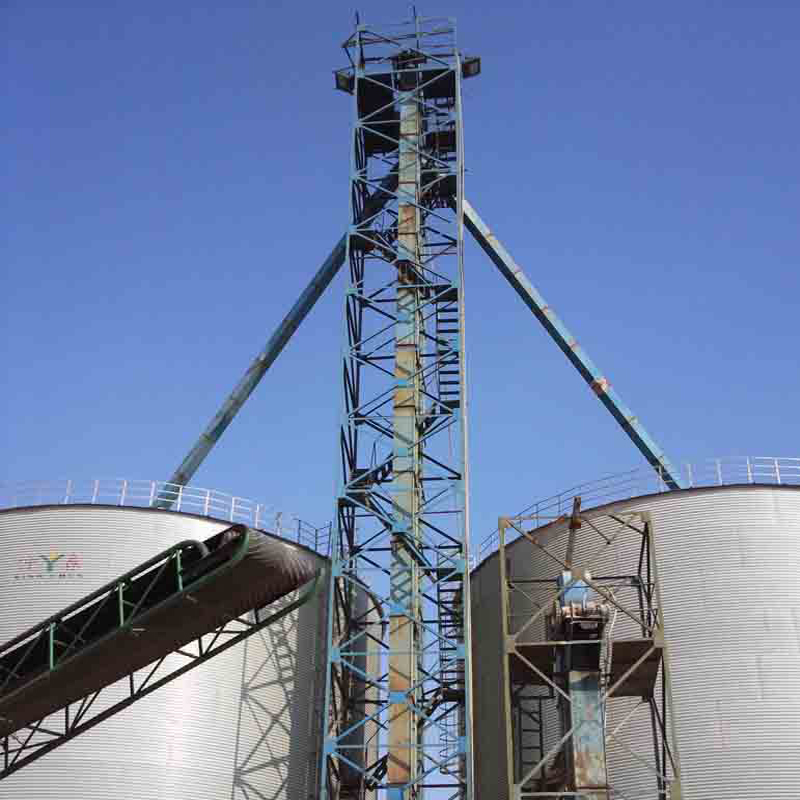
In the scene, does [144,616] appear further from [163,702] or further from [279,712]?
[279,712]

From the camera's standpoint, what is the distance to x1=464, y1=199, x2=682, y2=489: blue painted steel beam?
1821 inches

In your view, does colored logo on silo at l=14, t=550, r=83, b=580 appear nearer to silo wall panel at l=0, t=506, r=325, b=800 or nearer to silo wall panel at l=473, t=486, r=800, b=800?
silo wall panel at l=0, t=506, r=325, b=800

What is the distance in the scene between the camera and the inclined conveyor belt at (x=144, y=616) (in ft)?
74.4

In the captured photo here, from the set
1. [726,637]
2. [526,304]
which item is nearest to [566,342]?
[526,304]

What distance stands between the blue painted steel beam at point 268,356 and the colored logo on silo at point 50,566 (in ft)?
34.9

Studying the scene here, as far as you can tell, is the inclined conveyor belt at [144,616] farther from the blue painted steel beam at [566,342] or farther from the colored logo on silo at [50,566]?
the blue painted steel beam at [566,342]

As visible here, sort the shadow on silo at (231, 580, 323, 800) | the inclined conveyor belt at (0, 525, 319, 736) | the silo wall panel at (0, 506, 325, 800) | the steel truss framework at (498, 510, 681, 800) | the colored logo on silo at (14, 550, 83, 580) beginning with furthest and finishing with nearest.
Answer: the shadow on silo at (231, 580, 323, 800) → the colored logo on silo at (14, 550, 83, 580) → the silo wall panel at (0, 506, 325, 800) → the steel truss framework at (498, 510, 681, 800) → the inclined conveyor belt at (0, 525, 319, 736)

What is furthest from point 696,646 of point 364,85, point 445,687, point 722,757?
point 364,85

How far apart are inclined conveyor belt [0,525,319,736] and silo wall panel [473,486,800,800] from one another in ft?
40.9

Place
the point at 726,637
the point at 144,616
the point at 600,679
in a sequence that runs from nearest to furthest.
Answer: the point at 144,616 → the point at 600,679 → the point at 726,637

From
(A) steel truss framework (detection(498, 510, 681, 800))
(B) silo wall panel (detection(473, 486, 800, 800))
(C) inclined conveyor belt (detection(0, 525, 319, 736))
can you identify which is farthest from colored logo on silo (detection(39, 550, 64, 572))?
(B) silo wall panel (detection(473, 486, 800, 800))

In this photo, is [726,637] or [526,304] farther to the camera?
[526,304]

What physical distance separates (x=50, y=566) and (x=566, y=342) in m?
21.8

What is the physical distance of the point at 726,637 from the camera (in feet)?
106
